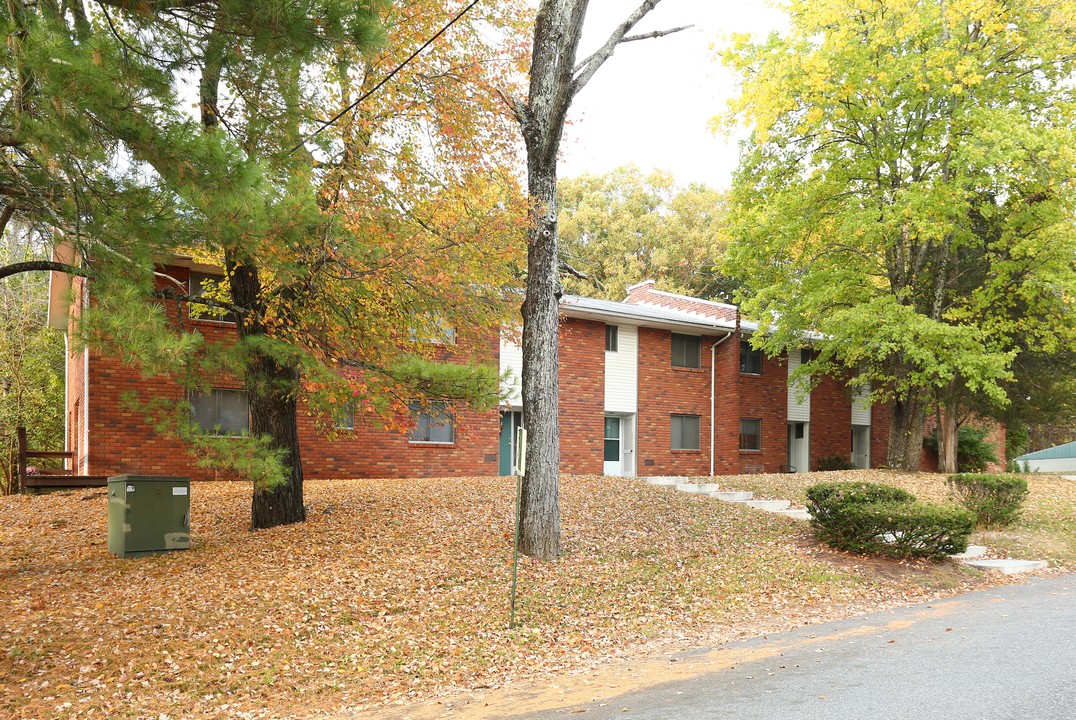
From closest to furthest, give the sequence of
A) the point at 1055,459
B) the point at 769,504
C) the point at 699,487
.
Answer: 1. the point at 769,504
2. the point at 699,487
3. the point at 1055,459

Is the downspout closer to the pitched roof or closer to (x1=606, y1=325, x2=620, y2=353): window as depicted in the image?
(x1=606, y1=325, x2=620, y2=353): window

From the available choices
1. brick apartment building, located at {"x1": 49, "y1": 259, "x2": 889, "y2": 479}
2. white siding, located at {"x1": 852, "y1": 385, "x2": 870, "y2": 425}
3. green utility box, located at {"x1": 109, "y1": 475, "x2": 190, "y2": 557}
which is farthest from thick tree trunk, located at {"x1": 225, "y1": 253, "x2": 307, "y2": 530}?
white siding, located at {"x1": 852, "y1": 385, "x2": 870, "y2": 425}

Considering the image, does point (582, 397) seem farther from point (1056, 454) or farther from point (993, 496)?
point (1056, 454)

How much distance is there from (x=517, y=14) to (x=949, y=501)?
12.1 m

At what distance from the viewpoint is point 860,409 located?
2902cm

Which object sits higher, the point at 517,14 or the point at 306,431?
the point at 517,14

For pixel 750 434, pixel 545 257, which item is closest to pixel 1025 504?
pixel 750 434

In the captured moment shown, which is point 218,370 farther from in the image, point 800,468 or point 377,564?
point 800,468

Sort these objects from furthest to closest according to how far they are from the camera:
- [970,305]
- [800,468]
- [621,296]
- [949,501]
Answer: [621,296], [800,468], [970,305], [949,501]

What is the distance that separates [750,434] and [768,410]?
1040mm

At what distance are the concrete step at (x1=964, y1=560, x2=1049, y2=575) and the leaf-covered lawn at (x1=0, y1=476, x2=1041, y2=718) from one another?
44 cm

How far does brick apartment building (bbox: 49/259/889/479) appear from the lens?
17.0 meters

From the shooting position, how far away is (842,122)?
2086 cm

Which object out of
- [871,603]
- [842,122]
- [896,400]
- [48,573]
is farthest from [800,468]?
[48,573]
